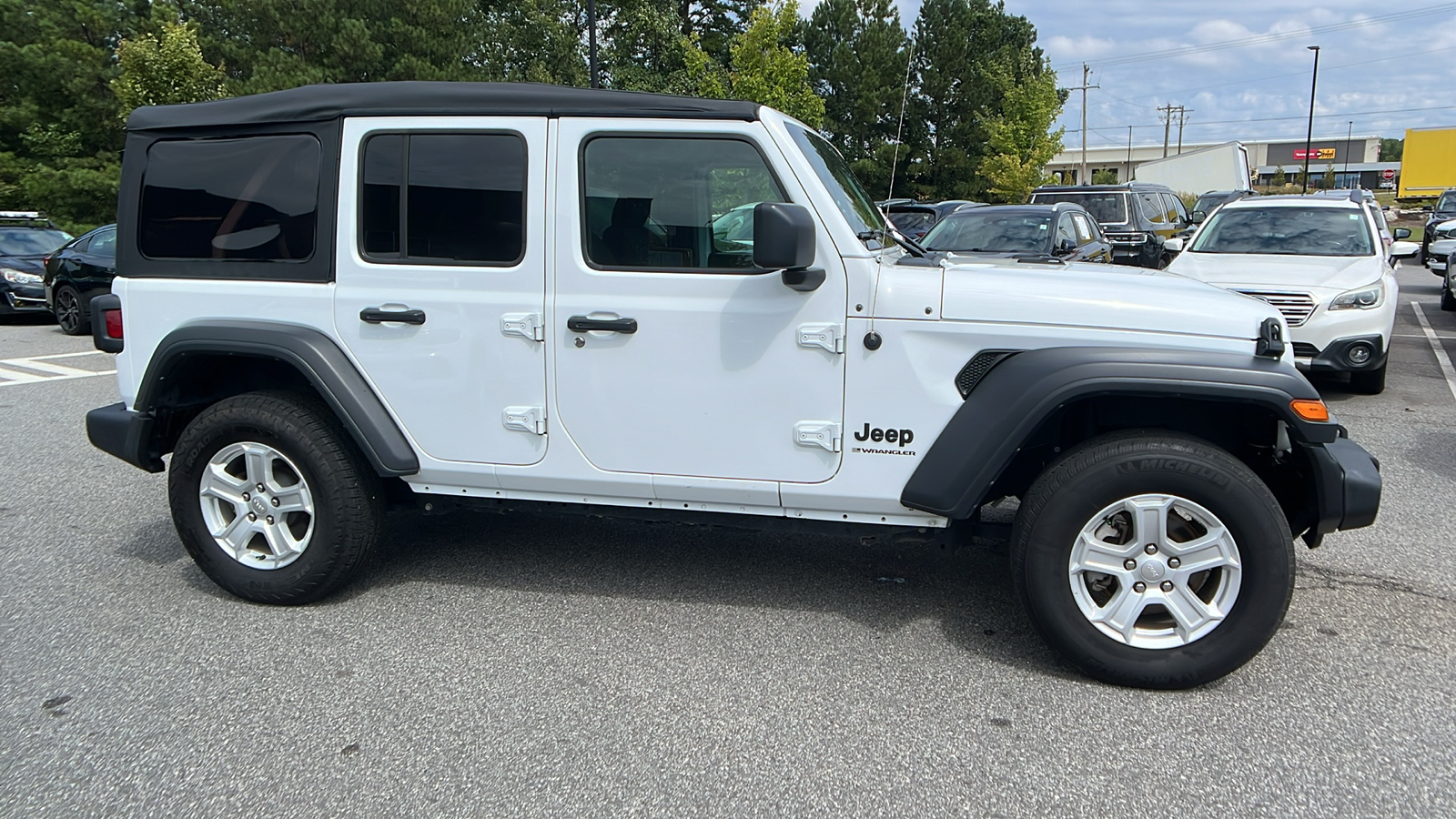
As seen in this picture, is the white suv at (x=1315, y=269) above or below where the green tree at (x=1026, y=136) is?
below

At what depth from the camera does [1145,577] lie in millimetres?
3320

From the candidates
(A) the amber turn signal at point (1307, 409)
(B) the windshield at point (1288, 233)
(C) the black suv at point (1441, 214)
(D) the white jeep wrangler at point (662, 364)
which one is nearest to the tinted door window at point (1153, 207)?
(B) the windshield at point (1288, 233)

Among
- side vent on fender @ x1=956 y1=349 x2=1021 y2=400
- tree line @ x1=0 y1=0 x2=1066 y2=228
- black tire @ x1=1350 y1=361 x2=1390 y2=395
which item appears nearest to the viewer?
side vent on fender @ x1=956 y1=349 x2=1021 y2=400

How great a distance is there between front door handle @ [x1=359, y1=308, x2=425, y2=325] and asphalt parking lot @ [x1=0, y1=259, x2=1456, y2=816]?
1191 millimetres

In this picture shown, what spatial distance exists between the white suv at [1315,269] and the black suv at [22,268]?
1584 centimetres

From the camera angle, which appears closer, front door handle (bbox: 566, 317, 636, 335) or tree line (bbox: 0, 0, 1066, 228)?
front door handle (bbox: 566, 317, 636, 335)

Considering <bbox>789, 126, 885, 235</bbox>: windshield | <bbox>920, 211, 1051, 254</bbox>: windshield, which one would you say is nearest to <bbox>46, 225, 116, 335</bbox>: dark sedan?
<bbox>920, 211, 1051, 254</bbox>: windshield

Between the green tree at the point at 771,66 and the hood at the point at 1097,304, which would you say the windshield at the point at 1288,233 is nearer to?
the hood at the point at 1097,304

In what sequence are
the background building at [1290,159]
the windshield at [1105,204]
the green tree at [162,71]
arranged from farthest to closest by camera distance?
1. the background building at [1290,159]
2. the green tree at [162,71]
3. the windshield at [1105,204]

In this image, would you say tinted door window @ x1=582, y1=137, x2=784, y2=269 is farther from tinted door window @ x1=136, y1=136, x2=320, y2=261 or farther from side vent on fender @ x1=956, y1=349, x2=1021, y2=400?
tinted door window @ x1=136, y1=136, x2=320, y2=261

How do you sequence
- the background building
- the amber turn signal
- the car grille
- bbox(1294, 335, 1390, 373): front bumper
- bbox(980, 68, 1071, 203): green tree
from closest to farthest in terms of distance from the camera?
the amber turn signal → bbox(1294, 335, 1390, 373): front bumper → the car grille → bbox(980, 68, 1071, 203): green tree → the background building

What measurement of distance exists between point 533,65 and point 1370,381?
98.1 ft

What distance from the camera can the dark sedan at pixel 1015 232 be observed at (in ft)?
32.6

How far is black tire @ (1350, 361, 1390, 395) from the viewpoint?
8.41m
